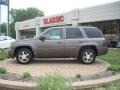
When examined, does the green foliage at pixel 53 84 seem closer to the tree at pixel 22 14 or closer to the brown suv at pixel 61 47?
the brown suv at pixel 61 47

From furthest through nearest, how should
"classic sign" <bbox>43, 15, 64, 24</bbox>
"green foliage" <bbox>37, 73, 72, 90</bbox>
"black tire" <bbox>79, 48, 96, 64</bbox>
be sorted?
"classic sign" <bbox>43, 15, 64, 24</bbox>
"black tire" <bbox>79, 48, 96, 64</bbox>
"green foliage" <bbox>37, 73, 72, 90</bbox>

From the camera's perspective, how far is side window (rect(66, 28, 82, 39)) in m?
12.9

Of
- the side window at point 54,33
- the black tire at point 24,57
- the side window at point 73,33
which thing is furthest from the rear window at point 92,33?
the black tire at point 24,57

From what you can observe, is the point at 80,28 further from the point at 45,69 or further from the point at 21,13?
the point at 21,13

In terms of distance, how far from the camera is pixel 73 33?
42.7 feet

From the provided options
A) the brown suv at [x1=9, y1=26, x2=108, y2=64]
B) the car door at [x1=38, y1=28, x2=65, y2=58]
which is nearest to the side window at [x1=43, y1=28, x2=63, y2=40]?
the brown suv at [x1=9, y1=26, x2=108, y2=64]

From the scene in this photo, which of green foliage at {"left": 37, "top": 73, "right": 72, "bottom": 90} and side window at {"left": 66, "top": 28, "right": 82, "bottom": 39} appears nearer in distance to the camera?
green foliage at {"left": 37, "top": 73, "right": 72, "bottom": 90}

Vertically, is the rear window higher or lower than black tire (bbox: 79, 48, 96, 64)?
higher

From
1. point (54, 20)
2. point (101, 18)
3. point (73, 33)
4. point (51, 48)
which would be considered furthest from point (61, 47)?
point (54, 20)

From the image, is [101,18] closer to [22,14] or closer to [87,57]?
[87,57]

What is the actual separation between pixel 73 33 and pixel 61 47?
33.9 inches

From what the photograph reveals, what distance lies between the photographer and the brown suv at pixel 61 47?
12613 mm

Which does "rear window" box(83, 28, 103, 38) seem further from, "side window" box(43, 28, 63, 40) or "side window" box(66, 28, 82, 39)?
"side window" box(43, 28, 63, 40)

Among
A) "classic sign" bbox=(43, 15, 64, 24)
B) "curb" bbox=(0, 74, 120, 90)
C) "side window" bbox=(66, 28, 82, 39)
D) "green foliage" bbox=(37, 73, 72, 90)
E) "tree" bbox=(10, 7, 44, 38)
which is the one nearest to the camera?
"green foliage" bbox=(37, 73, 72, 90)
